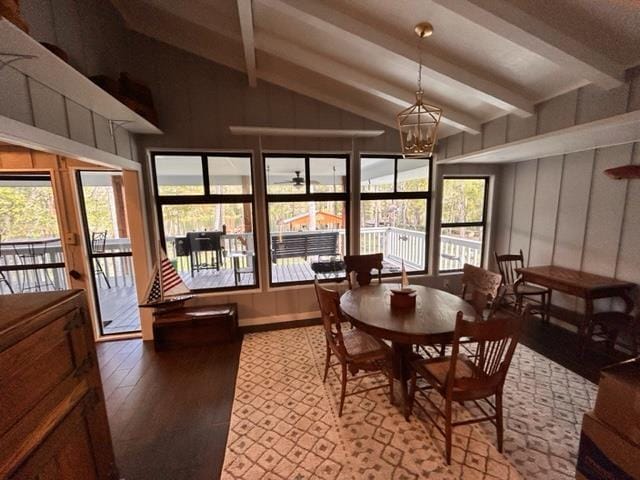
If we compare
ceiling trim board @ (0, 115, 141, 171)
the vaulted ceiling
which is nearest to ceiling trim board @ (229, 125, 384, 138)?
the vaulted ceiling

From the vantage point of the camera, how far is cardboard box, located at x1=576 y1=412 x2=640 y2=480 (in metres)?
1.01

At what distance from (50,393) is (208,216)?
273 cm

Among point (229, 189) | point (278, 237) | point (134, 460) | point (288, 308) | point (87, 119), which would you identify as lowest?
point (134, 460)

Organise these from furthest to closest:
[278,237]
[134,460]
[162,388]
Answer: [278,237] → [162,388] → [134,460]

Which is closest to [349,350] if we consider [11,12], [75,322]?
[75,322]

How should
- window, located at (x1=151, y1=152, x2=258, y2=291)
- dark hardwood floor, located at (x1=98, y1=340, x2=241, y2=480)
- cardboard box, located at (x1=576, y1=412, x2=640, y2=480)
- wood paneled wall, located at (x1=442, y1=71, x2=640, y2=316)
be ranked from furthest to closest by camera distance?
window, located at (x1=151, y1=152, x2=258, y2=291), wood paneled wall, located at (x1=442, y1=71, x2=640, y2=316), dark hardwood floor, located at (x1=98, y1=340, x2=241, y2=480), cardboard box, located at (x1=576, y1=412, x2=640, y2=480)

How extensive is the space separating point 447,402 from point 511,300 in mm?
3393

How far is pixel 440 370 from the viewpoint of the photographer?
1889 millimetres

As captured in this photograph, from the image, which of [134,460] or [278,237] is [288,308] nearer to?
[278,237]

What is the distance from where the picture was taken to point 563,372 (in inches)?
102

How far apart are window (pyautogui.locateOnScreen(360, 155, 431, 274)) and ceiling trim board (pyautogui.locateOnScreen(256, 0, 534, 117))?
1658mm

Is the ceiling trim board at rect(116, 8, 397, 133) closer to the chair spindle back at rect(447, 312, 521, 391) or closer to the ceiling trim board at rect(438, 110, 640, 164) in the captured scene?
the ceiling trim board at rect(438, 110, 640, 164)

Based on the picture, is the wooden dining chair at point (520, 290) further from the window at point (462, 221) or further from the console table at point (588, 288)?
the window at point (462, 221)

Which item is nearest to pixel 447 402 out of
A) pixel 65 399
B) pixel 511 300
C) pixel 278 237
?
pixel 65 399
